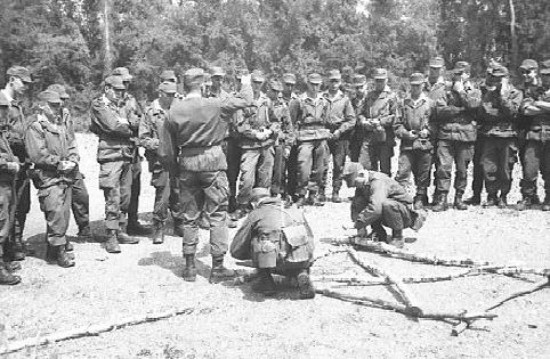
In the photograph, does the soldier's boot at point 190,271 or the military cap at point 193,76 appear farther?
the soldier's boot at point 190,271

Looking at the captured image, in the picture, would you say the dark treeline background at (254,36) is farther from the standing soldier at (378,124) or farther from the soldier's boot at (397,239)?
the soldier's boot at (397,239)

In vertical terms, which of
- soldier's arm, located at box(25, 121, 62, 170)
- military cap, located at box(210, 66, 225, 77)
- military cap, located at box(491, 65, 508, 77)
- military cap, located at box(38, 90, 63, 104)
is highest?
military cap, located at box(491, 65, 508, 77)

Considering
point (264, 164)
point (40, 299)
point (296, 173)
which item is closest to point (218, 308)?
point (40, 299)

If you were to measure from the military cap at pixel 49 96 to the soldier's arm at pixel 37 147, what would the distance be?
314mm

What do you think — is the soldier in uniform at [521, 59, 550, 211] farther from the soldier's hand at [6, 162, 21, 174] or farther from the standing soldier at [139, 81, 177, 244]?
the soldier's hand at [6, 162, 21, 174]

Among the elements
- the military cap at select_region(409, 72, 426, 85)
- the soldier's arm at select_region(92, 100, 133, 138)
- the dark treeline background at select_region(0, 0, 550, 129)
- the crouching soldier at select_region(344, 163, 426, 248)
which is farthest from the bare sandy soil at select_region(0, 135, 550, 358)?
the dark treeline background at select_region(0, 0, 550, 129)

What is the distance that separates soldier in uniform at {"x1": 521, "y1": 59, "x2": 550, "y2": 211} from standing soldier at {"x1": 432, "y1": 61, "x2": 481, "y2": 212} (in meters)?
0.86

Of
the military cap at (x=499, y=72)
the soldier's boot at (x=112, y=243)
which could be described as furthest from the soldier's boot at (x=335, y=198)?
the soldier's boot at (x=112, y=243)

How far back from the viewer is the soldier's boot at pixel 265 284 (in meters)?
6.29

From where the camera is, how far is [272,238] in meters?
6.04

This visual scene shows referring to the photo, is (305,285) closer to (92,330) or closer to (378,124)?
(92,330)

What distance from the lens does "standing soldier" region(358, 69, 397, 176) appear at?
10.3 m

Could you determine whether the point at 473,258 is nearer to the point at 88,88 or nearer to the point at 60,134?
the point at 60,134

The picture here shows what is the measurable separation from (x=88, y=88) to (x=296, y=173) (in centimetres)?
2044
